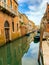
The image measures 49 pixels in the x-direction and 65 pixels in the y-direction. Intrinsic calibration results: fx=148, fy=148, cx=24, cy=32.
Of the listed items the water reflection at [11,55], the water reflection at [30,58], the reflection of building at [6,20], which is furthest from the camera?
the reflection of building at [6,20]

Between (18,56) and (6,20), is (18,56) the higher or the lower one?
the lower one

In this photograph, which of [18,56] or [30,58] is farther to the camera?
[18,56]

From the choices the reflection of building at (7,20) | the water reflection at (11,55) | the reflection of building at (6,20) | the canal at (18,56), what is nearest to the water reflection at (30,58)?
the canal at (18,56)

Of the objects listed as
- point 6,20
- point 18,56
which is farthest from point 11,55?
point 6,20

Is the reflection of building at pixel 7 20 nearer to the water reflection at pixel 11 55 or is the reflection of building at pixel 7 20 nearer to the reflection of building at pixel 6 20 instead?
the reflection of building at pixel 6 20

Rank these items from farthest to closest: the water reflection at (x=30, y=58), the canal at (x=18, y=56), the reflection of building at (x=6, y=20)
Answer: the reflection of building at (x=6, y=20), the canal at (x=18, y=56), the water reflection at (x=30, y=58)

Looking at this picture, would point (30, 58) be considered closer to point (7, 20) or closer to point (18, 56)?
point (18, 56)

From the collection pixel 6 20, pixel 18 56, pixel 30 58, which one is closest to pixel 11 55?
pixel 18 56

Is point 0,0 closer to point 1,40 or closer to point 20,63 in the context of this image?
point 1,40

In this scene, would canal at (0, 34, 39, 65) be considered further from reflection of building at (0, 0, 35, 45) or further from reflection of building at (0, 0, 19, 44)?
reflection of building at (0, 0, 19, 44)

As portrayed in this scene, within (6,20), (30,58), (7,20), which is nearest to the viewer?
(30,58)

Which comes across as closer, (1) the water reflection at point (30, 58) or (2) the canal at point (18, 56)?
(1) the water reflection at point (30, 58)

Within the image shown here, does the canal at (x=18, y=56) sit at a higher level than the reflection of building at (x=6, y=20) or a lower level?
lower

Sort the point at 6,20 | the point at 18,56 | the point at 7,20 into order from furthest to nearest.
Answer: the point at 7,20
the point at 6,20
the point at 18,56
